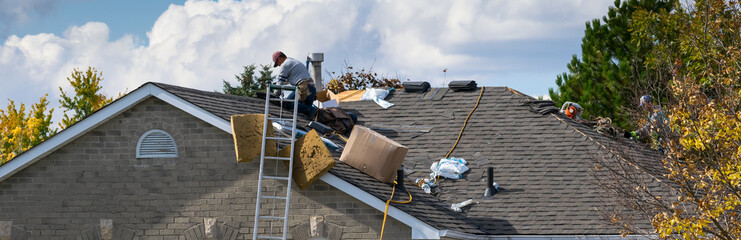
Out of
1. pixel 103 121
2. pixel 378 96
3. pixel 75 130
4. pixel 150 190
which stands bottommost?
pixel 150 190

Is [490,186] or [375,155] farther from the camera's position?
[490,186]

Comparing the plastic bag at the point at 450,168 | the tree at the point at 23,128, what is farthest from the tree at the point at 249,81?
the plastic bag at the point at 450,168

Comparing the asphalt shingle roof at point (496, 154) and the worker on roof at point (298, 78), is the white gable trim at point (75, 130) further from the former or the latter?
the worker on roof at point (298, 78)

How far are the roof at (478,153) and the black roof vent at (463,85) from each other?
0.13m

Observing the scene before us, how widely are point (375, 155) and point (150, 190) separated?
144 inches

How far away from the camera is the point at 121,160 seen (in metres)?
15.6

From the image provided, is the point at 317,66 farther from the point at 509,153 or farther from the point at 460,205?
the point at 460,205

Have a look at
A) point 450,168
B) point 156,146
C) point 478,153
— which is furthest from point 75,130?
point 478,153

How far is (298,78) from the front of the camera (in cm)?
1930

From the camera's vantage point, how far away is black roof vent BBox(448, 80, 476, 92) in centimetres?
2144

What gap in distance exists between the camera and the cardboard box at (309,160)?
1489cm

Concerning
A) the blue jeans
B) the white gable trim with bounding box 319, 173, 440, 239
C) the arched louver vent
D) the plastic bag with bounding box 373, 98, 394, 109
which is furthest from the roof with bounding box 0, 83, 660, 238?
the blue jeans

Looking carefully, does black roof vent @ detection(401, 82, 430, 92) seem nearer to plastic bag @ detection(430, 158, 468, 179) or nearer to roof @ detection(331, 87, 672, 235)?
roof @ detection(331, 87, 672, 235)

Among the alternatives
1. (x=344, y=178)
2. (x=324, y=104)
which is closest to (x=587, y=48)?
(x=324, y=104)
